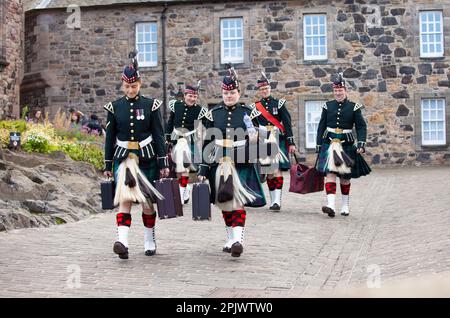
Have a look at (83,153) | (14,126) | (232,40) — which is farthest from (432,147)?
(14,126)

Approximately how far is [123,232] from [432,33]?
19931 millimetres

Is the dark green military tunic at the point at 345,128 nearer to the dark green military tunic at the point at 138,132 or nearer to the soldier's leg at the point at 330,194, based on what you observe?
the soldier's leg at the point at 330,194

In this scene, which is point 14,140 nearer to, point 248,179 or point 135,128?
point 135,128

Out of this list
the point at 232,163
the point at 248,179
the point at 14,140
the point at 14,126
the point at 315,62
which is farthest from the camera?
the point at 315,62

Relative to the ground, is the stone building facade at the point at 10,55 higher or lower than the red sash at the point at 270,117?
higher

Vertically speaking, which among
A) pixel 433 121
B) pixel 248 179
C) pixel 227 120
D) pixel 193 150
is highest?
pixel 433 121

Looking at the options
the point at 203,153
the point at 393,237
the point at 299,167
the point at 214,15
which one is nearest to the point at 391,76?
the point at 214,15

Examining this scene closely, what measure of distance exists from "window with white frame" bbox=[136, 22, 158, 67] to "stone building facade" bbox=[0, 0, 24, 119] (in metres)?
5.29

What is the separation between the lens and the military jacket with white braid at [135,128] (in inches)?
338

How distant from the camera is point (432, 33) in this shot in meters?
26.0

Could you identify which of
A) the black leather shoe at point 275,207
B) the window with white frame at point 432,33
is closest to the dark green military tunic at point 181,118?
the black leather shoe at point 275,207

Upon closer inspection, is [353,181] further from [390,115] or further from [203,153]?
[203,153]

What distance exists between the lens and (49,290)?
674 cm
